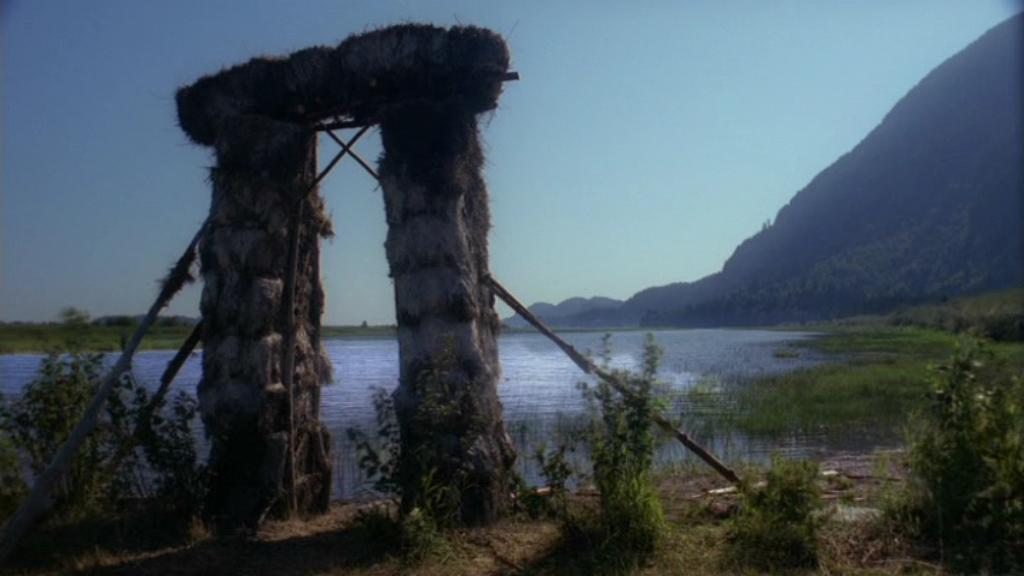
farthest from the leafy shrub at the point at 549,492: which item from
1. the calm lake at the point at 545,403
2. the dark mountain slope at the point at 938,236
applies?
the dark mountain slope at the point at 938,236

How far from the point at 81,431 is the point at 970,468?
286 inches

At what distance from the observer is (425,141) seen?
7.98 metres

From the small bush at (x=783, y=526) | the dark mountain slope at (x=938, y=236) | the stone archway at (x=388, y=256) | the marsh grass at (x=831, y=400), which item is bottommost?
the marsh grass at (x=831, y=400)

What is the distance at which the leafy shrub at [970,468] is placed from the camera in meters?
6.62

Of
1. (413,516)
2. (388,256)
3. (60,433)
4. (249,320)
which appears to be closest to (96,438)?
(60,433)

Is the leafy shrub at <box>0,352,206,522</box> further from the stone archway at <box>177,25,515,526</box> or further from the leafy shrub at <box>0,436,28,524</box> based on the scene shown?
the stone archway at <box>177,25,515,526</box>

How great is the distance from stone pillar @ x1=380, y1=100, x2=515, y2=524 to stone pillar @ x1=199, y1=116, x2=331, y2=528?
3.56ft

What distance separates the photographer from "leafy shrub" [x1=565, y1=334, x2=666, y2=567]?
270 inches

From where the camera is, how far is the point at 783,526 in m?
6.71

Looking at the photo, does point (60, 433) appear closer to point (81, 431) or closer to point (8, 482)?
point (8, 482)

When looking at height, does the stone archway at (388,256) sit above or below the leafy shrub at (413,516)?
above

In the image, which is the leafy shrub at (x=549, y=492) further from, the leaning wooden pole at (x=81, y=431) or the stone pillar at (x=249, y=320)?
the leaning wooden pole at (x=81, y=431)

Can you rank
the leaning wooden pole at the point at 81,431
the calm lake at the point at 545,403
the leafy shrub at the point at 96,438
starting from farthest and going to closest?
the calm lake at the point at 545,403
the leafy shrub at the point at 96,438
the leaning wooden pole at the point at 81,431

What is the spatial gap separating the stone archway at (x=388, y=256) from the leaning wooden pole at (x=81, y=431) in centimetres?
51
